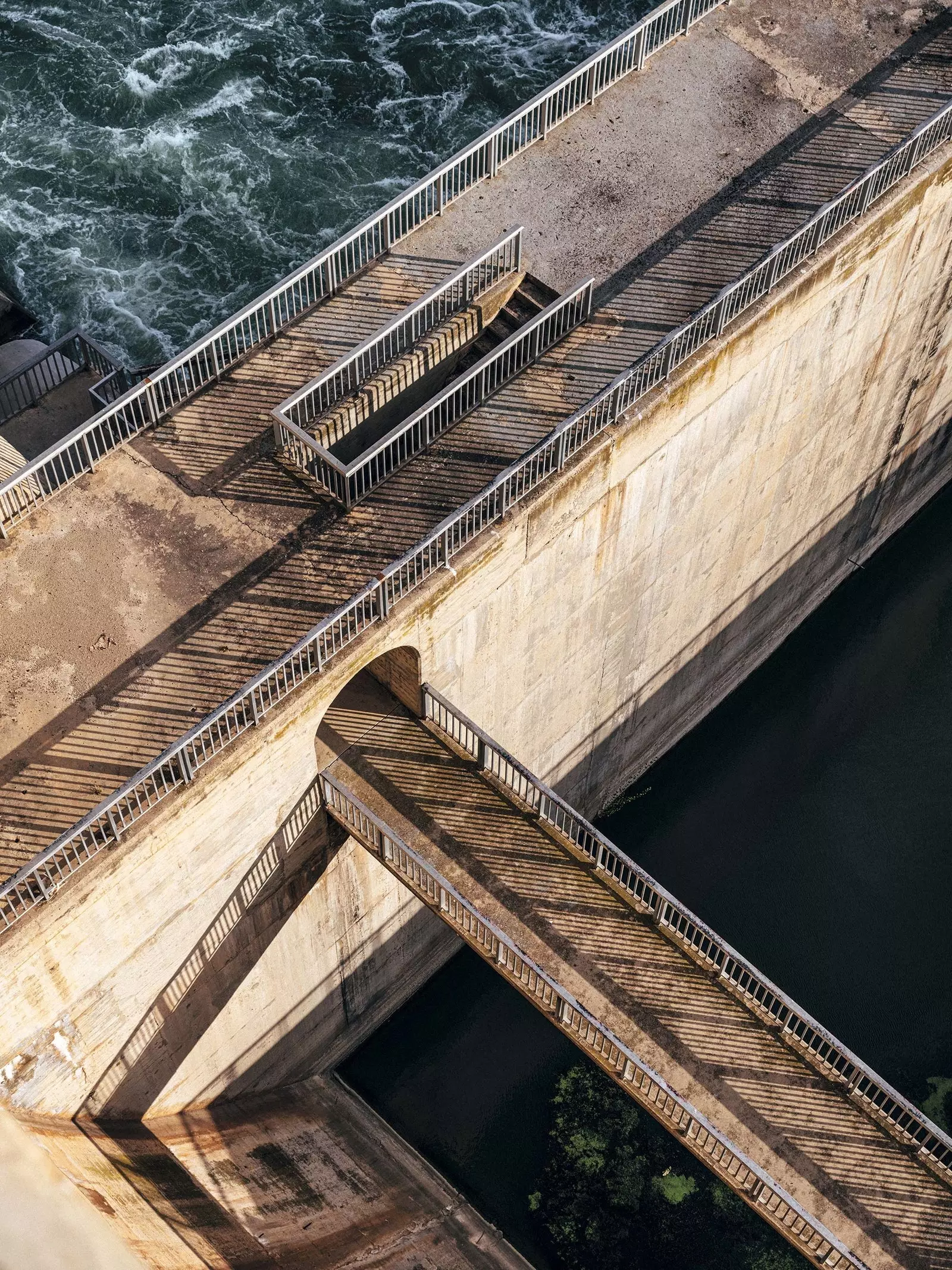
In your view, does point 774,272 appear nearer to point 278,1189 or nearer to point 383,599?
point 383,599

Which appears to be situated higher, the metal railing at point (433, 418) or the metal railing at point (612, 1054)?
the metal railing at point (433, 418)

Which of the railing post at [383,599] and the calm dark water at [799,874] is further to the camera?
the calm dark water at [799,874]

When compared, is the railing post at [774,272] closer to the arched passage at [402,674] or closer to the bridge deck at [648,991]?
the arched passage at [402,674]

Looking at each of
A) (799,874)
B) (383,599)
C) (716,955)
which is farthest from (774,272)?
(799,874)

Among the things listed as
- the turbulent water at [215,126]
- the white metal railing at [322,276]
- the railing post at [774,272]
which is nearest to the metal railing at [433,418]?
the white metal railing at [322,276]

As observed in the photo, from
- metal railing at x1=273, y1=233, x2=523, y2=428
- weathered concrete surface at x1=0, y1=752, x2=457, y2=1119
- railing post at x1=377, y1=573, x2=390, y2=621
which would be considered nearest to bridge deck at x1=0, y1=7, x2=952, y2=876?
metal railing at x1=273, y1=233, x2=523, y2=428

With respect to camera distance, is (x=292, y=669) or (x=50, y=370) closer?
(x=292, y=669)

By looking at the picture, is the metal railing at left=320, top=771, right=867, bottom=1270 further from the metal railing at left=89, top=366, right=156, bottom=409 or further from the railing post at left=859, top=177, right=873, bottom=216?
the railing post at left=859, top=177, right=873, bottom=216
